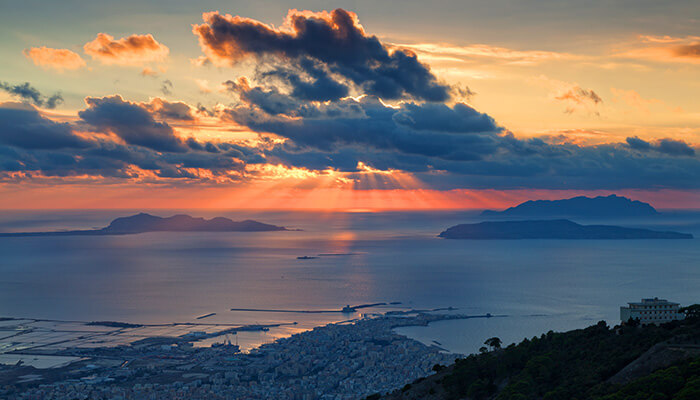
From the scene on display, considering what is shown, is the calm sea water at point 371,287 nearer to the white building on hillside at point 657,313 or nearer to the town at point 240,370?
the town at point 240,370

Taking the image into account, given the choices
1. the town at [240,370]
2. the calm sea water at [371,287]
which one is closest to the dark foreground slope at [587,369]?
the town at [240,370]

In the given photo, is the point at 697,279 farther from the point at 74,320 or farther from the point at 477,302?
the point at 74,320

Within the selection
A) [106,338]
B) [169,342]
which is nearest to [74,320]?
[106,338]

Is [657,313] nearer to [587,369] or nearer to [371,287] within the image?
[587,369]

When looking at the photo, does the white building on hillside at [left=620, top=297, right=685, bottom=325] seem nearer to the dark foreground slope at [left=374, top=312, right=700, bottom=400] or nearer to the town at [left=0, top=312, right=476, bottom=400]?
the dark foreground slope at [left=374, top=312, right=700, bottom=400]

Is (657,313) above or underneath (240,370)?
above

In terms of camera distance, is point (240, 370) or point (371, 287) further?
point (371, 287)

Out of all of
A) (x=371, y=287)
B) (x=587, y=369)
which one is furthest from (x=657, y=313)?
(x=371, y=287)

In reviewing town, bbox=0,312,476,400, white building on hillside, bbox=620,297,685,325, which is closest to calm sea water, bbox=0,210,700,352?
town, bbox=0,312,476,400
